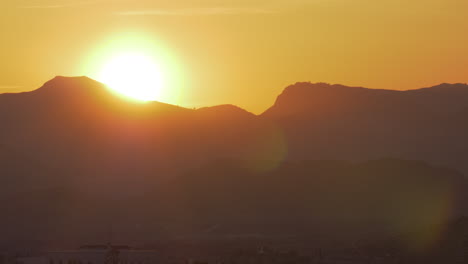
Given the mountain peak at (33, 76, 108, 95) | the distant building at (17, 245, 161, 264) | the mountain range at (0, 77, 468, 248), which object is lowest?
the distant building at (17, 245, 161, 264)

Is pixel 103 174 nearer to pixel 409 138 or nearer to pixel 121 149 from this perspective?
pixel 121 149

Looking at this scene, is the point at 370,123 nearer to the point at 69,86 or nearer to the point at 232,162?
the point at 232,162

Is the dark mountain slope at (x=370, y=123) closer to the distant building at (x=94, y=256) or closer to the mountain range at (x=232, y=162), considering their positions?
the mountain range at (x=232, y=162)

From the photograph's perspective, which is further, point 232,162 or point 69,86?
point 69,86

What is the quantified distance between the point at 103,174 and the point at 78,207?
70.4 ft

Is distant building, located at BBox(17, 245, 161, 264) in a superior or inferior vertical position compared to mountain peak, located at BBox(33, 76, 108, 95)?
inferior

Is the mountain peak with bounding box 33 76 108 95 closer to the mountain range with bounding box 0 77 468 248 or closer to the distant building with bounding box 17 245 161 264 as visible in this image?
the mountain range with bounding box 0 77 468 248

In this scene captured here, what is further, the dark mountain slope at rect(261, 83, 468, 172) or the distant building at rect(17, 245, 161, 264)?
the dark mountain slope at rect(261, 83, 468, 172)

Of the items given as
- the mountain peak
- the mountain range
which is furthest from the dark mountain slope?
the mountain peak

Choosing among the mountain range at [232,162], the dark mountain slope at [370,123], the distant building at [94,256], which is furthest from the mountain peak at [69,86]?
the distant building at [94,256]

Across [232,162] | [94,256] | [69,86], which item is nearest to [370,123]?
[232,162]

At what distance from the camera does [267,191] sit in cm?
12419

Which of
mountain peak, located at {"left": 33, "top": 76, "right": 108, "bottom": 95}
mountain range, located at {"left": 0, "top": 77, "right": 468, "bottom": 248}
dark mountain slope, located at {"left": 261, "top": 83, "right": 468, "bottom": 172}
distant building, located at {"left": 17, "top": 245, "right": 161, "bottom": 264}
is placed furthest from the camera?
mountain peak, located at {"left": 33, "top": 76, "right": 108, "bottom": 95}

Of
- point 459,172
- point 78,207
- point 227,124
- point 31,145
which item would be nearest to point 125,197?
point 78,207
